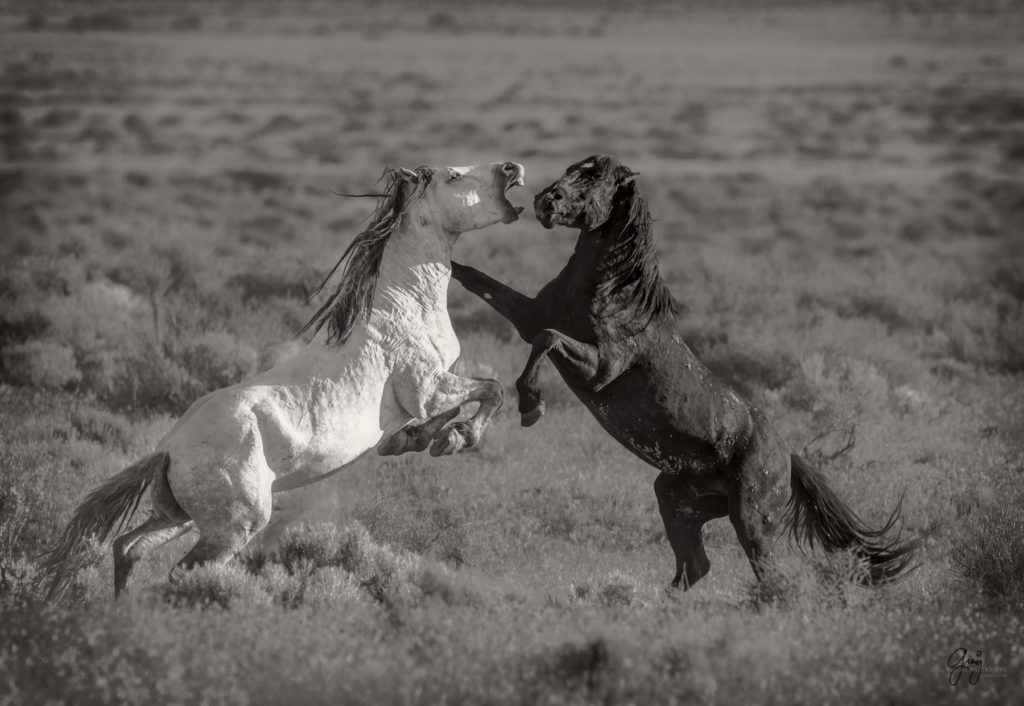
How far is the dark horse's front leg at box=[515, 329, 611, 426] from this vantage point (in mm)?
6648

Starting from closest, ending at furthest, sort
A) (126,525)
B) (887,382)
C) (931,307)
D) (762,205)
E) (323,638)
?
(323,638) < (126,525) < (887,382) < (931,307) < (762,205)

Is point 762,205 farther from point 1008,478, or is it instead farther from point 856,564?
point 856,564

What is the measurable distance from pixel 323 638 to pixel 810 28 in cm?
9814

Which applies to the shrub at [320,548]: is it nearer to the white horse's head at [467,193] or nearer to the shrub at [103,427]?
the white horse's head at [467,193]

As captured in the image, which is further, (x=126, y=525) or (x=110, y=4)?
(x=110, y=4)

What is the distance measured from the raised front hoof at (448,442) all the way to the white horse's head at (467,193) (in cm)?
109

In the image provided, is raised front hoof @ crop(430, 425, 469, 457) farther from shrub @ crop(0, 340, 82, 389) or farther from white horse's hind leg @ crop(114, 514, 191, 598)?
shrub @ crop(0, 340, 82, 389)

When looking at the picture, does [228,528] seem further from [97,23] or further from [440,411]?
[97,23]

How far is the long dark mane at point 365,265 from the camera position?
6922mm

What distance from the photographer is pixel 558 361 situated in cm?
684

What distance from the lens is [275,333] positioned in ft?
41.8

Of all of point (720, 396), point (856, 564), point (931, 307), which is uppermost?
point (720, 396)

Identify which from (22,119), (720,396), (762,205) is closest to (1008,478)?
(720,396)

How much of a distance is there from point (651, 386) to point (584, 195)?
103 centimetres
